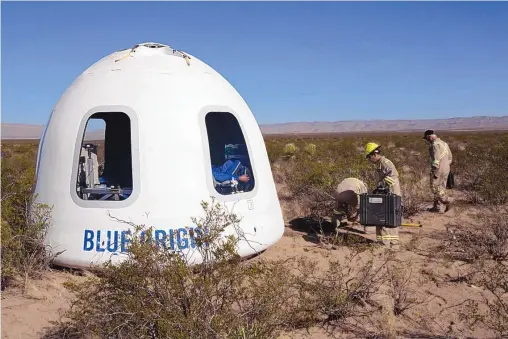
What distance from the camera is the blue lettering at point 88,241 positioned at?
17.3 feet

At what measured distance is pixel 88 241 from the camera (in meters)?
5.27

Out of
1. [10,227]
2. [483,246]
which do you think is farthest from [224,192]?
[483,246]

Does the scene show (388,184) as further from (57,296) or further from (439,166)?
(57,296)

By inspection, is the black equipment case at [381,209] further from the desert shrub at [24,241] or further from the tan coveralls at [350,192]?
the desert shrub at [24,241]

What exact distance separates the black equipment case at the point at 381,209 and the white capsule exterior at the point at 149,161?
1.27m

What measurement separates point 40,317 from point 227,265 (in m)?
2.27

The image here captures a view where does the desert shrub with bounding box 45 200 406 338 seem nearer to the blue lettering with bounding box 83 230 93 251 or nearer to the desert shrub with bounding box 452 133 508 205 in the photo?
the blue lettering with bounding box 83 230 93 251

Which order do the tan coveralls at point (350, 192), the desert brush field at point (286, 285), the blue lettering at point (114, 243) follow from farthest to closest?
the tan coveralls at point (350, 192) → the blue lettering at point (114, 243) → the desert brush field at point (286, 285)

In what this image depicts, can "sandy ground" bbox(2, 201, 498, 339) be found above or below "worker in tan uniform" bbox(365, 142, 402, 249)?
below

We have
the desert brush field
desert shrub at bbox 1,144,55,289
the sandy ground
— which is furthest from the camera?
desert shrub at bbox 1,144,55,289

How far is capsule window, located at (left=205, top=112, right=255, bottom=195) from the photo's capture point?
21.1 ft

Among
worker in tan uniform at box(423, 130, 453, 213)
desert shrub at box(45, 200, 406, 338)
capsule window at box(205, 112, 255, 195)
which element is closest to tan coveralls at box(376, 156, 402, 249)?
capsule window at box(205, 112, 255, 195)

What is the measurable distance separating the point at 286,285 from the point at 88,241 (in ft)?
7.98

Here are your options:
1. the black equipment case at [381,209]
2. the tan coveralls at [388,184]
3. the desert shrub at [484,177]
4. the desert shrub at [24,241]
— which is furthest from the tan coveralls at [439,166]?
the desert shrub at [24,241]
